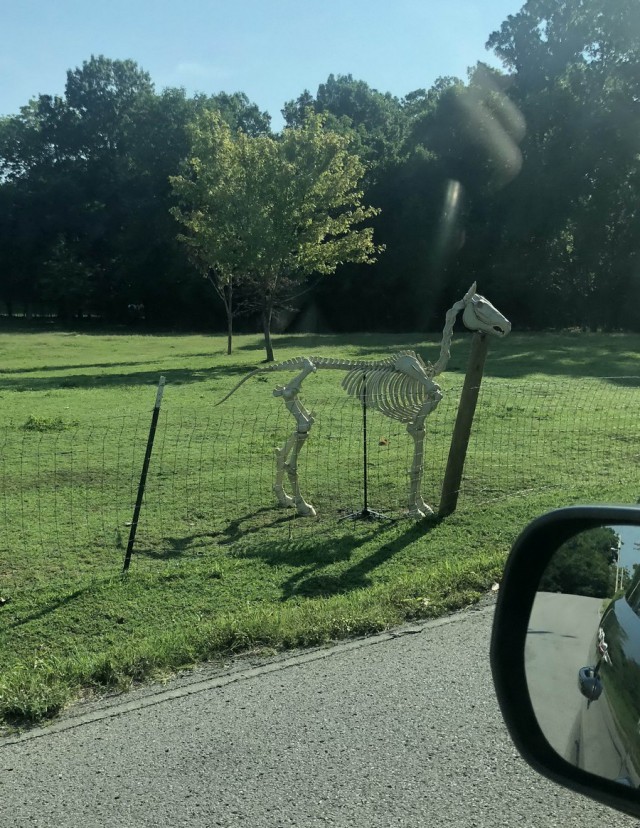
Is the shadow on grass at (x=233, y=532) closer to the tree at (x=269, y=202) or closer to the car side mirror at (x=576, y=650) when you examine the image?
the car side mirror at (x=576, y=650)

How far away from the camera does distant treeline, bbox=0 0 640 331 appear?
3741cm

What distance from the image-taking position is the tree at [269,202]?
1017 inches

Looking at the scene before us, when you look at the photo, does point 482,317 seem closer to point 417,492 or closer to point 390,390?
point 390,390

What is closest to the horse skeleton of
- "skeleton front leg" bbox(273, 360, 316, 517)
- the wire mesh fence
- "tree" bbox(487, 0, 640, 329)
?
"skeleton front leg" bbox(273, 360, 316, 517)

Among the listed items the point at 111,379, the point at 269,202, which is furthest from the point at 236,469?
the point at 269,202

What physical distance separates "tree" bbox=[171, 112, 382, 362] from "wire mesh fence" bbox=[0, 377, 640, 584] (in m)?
11.7

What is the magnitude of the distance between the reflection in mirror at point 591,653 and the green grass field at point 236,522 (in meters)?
2.93

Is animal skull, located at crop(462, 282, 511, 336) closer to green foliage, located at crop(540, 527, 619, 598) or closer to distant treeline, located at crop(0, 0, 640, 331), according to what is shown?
green foliage, located at crop(540, 527, 619, 598)

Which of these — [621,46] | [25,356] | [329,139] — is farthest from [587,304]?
[25,356]

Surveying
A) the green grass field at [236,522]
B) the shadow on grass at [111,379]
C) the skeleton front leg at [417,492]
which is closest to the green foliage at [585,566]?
the green grass field at [236,522]

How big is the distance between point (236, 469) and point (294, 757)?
680 centimetres

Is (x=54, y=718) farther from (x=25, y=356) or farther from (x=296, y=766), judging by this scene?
(x=25, y=356)

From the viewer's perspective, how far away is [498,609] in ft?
7.95

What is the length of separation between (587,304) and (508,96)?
10414 millimetres
